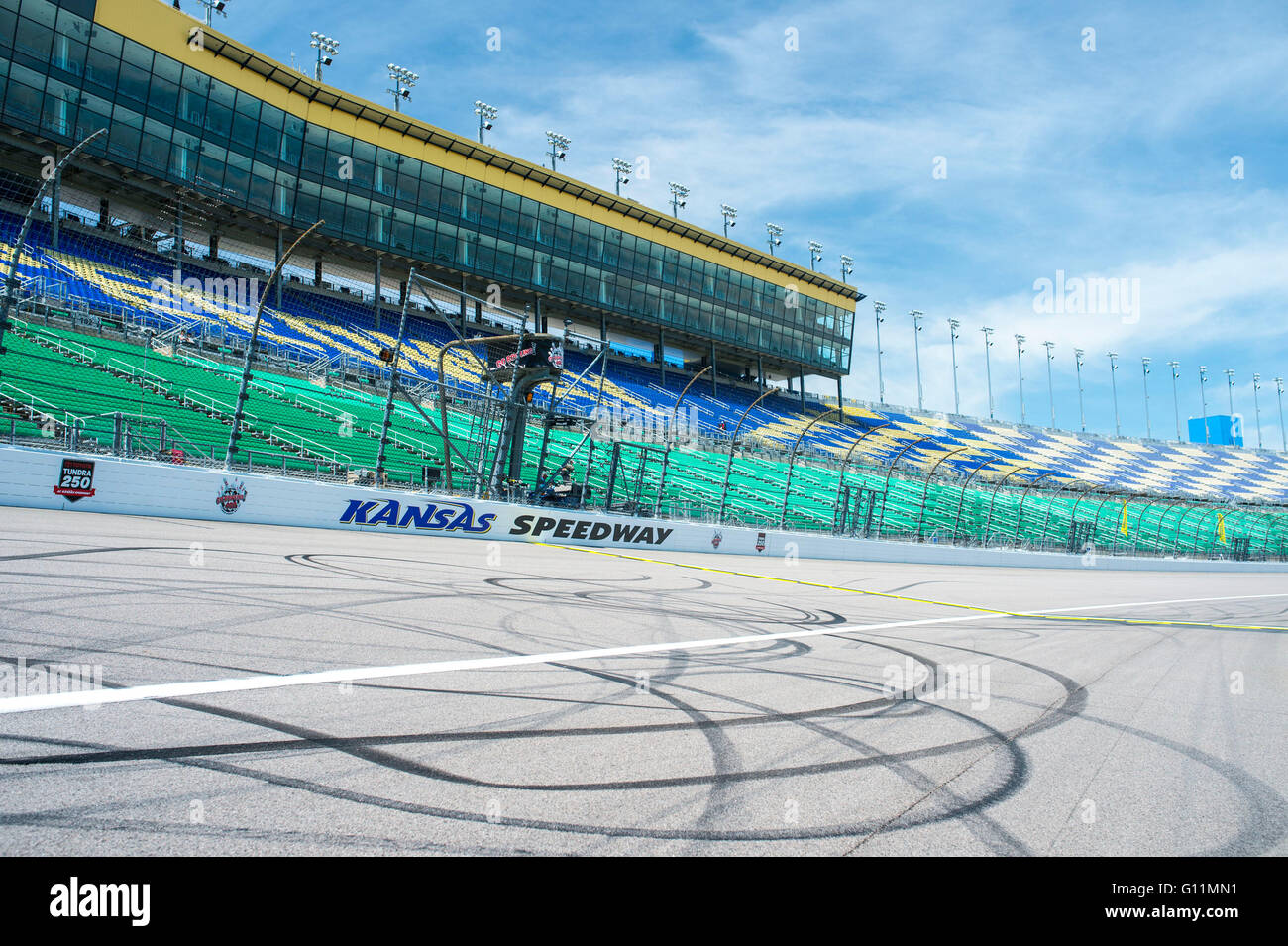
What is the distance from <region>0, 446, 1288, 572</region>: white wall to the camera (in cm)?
1302

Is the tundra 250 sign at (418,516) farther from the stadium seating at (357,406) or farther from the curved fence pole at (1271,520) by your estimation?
the curved fence pole at (1271,520)

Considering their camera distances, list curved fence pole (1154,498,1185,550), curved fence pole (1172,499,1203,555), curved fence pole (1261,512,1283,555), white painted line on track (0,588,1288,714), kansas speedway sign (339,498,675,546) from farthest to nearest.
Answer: curved fence pole (1261,512,1283,555)
curved fence pole (1172,499,1203,555)
curved fence pole (1154,498,1185,550)
kansas speedway sign (339,498,675,546)
white painted line on track (0,588,1288,714)

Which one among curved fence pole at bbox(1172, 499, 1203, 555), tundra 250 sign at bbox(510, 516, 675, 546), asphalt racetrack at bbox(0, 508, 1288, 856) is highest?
curved fence pole at bbox(1172, 499, 1203, 555)

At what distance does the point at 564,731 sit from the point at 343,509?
1418cm

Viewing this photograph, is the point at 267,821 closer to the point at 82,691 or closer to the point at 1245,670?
the point at 82,691

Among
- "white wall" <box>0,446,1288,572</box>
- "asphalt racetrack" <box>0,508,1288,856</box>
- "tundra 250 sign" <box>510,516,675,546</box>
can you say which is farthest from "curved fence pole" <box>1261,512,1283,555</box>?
"asphalt racetrack" <box>0,508,1288,856</box>

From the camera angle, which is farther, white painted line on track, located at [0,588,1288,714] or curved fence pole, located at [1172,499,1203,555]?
curved fence pole, located at [1172,499,1203,555]

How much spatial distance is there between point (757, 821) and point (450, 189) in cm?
4436

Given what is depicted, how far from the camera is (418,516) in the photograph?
1725 cm

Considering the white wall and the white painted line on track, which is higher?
the white wall

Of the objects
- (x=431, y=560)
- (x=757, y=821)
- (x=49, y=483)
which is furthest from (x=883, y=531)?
(x=757, y=821)

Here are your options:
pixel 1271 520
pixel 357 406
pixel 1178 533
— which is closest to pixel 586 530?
pixel 357 406

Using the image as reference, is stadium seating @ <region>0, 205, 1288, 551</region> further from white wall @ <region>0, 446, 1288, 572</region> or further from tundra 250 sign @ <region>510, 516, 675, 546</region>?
white wall @ <region>0, 446, 1288, 572</region>

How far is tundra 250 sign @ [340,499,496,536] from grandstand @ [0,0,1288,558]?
0.98 m
